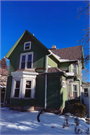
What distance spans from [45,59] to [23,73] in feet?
8.69

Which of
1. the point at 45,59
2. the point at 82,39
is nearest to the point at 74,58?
the point at 45,59

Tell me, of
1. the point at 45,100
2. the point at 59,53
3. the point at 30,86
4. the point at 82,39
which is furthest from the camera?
the point at 59,53

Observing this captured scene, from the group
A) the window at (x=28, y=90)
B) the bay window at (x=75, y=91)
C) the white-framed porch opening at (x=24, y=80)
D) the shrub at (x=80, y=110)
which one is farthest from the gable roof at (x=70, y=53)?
the window at (x=28, y=90)

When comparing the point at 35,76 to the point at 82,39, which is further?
the point at 35,76

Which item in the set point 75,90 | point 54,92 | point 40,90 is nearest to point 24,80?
point 40,90

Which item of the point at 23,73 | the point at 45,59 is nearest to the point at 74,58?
the point at 45,59

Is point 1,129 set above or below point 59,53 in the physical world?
below

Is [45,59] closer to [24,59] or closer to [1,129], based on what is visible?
[24,59]

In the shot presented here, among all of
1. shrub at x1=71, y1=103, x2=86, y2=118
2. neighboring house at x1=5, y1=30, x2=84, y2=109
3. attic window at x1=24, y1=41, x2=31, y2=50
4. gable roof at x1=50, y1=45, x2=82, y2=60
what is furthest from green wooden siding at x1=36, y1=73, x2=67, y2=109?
gable roof at x1=50, y1=45, x2=82, y2=60

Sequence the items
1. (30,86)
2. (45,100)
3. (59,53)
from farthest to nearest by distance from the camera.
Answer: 1. (59,53)
2. (30,86)
3. (45,100)

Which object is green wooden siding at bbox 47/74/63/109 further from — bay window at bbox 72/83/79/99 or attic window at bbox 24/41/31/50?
attic window at bbox 24/41/31/50

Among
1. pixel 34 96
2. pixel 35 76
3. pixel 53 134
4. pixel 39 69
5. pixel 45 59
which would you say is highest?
pixel 45 59

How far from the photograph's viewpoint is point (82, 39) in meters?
6.02

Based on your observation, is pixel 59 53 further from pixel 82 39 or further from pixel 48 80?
pixel 82 39
